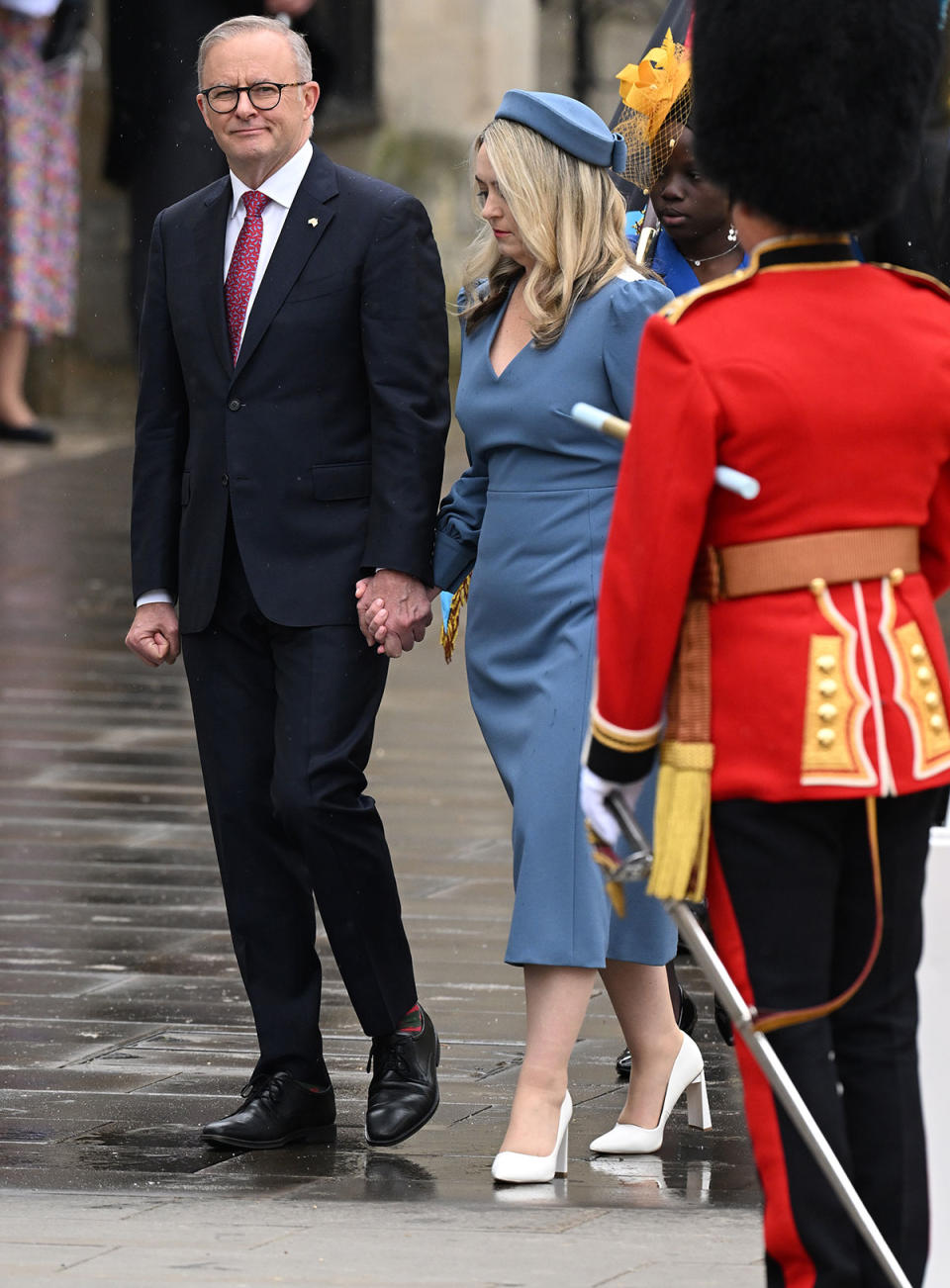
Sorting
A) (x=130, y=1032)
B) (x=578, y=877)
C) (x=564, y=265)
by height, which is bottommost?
(x=130, y=1032)

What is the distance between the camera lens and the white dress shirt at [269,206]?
5.13 metres

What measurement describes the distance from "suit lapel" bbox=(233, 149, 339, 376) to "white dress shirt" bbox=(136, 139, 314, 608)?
2cm

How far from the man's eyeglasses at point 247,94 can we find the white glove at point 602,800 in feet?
6.30

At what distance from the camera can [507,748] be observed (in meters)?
4.89

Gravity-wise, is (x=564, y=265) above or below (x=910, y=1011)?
above

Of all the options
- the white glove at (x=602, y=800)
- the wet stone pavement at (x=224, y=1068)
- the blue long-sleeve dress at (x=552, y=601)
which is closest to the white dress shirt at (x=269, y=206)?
the blue long-sleeve dress at (x=552, y=601)

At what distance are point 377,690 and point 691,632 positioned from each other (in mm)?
1669

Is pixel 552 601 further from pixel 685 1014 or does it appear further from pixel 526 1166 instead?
pixel 685 1014

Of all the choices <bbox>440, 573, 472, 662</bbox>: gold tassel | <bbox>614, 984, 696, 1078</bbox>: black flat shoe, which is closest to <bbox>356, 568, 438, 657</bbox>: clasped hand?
<bbox>440, 573, 472, 662</bbox>: gold tassel

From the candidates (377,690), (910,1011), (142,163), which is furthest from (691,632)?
(142,163)

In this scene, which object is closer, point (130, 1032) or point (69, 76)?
point (130, 1032)

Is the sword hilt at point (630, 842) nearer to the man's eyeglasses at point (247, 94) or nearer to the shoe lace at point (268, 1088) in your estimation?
the shoe lace at point (268, 1088)

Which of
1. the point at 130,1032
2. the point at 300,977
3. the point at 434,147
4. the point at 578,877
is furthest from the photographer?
the point at 434,147

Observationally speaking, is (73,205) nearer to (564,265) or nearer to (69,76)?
(69,76)
